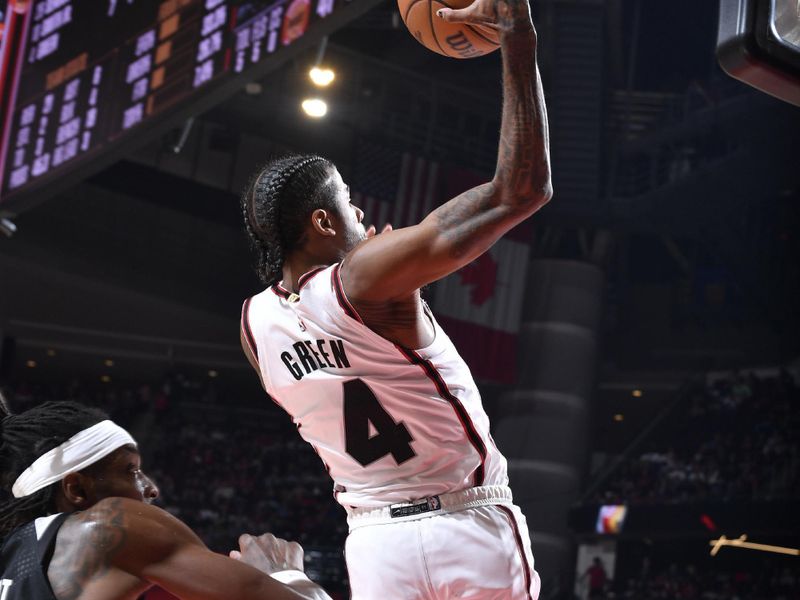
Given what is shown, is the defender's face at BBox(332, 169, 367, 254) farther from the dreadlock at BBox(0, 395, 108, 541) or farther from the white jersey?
the dreadlock at BBox(0, 395, 108, 541)

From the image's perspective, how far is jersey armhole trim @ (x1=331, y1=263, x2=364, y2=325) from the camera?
8.49ft

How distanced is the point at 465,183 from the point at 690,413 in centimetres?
705

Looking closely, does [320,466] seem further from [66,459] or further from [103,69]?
[66,459]

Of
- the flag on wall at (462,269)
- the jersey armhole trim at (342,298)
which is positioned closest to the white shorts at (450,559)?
the jersey armhole trim at (342,298)

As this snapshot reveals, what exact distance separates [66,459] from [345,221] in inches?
38.8

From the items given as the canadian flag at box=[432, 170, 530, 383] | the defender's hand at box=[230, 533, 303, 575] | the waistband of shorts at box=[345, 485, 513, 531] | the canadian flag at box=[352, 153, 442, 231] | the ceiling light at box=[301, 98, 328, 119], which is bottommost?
the defender's hand at box=[230, 533, 303, 575]

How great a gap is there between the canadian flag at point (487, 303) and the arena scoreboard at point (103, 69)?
12994 millimetres

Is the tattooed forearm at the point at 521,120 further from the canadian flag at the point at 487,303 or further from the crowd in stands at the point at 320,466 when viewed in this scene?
the canadian flag at the point at 487,303

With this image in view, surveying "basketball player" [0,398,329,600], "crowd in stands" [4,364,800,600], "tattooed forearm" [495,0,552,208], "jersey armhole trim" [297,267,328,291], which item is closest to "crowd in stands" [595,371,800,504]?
"crowd in stands" [4,364,800,600]

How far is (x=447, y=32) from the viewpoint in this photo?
2.65 metres

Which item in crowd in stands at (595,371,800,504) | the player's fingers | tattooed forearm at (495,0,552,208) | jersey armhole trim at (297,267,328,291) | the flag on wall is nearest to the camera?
tattooed forearm at (495,0,552,208)

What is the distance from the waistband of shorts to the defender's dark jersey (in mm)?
791

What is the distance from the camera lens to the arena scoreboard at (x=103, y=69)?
6.82 meters

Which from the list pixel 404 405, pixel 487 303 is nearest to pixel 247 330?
pixel 404 405
